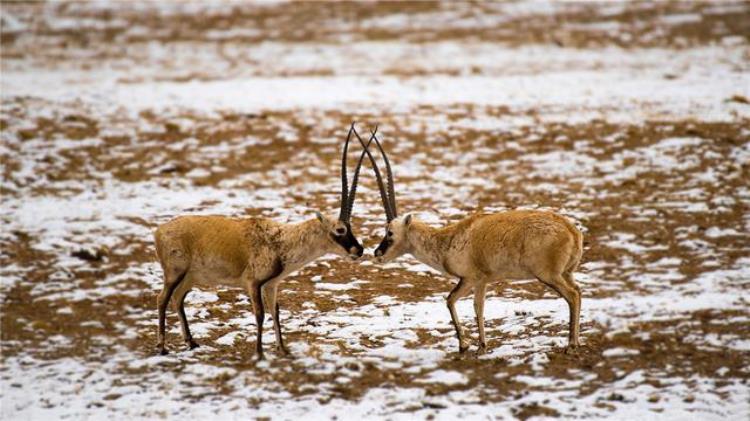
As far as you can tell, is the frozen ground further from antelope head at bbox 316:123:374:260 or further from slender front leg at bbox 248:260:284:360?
antelope head at bbox 316:123:374:260

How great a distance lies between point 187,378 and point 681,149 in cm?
1401

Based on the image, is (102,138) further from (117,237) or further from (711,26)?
(711,26)

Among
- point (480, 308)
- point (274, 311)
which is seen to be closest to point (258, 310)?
point (274, 311)

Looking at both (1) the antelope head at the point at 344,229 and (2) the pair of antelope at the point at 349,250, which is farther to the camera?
(1) the antelope head at the point at 344,229

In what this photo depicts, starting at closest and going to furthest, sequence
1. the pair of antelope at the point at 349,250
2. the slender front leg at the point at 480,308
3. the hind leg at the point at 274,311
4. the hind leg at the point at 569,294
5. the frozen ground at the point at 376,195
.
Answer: the frozen ground at the point at 376,195, the hind leg at the point at 569,294, the pair of antelope at the point at 349,250, the slender front leg at the point at 480,308, the hind leg at the point at 274,311

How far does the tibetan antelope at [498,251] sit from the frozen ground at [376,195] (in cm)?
71

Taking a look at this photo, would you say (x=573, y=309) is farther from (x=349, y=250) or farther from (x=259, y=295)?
(x=259, y=295)

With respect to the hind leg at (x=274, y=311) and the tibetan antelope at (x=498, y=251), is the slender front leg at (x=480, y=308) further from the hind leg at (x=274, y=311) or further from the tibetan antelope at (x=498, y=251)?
the hind leg at (x=274, y=311)

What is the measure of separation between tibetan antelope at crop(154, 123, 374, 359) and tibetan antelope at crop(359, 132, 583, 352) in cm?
78

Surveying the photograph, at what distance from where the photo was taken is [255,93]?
28.3 metres

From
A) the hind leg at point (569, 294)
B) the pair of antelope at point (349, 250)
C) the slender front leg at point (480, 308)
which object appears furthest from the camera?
the slender front leg at point (480, 308)

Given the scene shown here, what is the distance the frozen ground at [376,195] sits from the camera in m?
9.85

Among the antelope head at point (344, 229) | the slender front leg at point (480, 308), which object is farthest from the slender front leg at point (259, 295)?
the slender front leg at point (480, 308)

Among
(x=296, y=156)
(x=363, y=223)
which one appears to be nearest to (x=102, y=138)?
(x=296, y=156)
